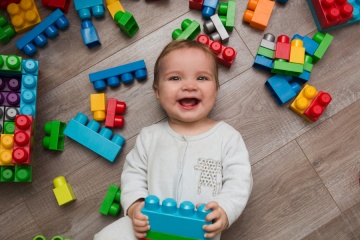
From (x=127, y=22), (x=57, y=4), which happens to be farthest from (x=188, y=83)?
(x=57, y=4)

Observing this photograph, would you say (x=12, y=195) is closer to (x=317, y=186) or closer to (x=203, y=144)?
(x=203, y=144)

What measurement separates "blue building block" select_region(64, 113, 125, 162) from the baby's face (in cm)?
25

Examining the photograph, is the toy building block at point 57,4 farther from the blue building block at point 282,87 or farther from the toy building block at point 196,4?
the blue building block at point 282,87

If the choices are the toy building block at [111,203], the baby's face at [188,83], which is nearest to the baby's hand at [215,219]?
the baby's face at [188,83]

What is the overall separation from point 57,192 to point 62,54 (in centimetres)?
45

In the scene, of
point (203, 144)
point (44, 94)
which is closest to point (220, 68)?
point (203, 144)

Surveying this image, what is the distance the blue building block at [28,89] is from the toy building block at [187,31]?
440mm

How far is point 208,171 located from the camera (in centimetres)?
110

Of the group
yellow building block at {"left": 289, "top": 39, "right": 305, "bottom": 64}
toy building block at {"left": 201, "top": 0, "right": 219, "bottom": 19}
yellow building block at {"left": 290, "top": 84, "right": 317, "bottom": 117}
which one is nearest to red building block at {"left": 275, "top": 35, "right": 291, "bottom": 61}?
yellow building block at {"left": 289, "top": 39, "right": 305, "bottom": 64}

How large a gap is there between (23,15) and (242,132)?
0.80 metres

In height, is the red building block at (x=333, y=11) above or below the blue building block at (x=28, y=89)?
above

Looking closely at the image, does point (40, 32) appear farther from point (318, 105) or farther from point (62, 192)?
point (318, 105)

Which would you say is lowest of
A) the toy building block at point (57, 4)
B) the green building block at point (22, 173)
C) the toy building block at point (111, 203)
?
the toy building block at point (111, 203)

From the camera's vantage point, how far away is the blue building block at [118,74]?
1289 millimetres
